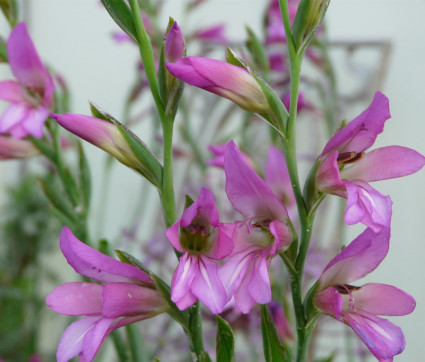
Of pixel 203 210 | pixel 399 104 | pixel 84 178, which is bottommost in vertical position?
pixel 399 104

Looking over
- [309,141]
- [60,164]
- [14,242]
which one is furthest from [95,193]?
[60,164]

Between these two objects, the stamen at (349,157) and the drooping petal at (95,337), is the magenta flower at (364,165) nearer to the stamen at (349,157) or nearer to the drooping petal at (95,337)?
the stamen at (349,157)

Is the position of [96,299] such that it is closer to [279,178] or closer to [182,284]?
[182,284]

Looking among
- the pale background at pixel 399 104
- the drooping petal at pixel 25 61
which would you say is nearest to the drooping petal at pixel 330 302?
the drooping petal at pixel 25 61

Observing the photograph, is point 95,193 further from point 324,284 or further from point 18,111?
point 324,284

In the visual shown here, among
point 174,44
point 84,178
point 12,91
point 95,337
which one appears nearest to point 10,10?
point 12,91

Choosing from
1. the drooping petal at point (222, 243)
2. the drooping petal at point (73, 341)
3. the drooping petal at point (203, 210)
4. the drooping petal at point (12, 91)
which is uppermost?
the drooping petal at point (203, 210)
